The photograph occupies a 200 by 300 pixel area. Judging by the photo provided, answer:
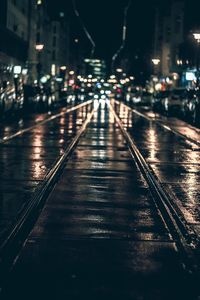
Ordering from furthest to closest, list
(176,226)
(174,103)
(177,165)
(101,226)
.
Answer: (174,103) → (177,165) → (176,226) → (101,226)

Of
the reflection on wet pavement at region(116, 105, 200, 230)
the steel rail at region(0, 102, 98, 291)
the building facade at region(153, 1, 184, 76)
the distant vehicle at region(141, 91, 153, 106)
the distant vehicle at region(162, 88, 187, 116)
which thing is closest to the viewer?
the steel rail at region(0, 102, 98, 291)

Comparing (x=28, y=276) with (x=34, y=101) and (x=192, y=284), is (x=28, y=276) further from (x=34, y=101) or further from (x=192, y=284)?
(x=34, y=101)

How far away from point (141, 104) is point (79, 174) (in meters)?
87.0

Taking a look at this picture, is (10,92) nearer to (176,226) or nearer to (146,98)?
(176,226)

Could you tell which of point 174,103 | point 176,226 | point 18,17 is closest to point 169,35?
point 18,17

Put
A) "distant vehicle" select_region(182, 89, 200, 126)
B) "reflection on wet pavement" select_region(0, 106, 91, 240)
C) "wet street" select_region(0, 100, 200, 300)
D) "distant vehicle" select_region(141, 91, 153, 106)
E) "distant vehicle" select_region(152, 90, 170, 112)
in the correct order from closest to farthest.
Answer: "wet street" select_region(0, 100, 200, 300), "reflection on wet pavement" select_region(0, 106, 91, 240), "distant vehicle" select_region(182, 89, 200, 126), "distant vehicle" select_region(152, 90, 170, 112), "distant vehicle" select_region(141, 91, 153, 106)

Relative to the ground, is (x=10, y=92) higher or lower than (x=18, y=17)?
lower

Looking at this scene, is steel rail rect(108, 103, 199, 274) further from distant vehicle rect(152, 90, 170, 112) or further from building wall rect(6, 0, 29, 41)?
building wall rect(6, 0, 29, 41)

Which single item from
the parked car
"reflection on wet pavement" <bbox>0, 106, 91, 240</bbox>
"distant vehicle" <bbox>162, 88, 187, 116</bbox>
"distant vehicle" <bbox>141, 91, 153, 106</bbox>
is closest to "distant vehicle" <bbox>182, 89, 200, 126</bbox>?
"distant vehicle" <bbox>162, 88, 187, 116</bbox>

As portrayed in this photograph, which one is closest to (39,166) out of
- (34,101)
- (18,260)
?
(18,260)

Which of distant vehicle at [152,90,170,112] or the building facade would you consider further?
the building facade

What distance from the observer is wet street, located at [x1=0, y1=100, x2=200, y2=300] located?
7.35 meters

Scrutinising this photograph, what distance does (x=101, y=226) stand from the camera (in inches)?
418

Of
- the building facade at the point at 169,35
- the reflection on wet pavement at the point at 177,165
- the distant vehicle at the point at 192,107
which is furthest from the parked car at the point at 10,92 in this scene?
the building facade at the point at 169,35
